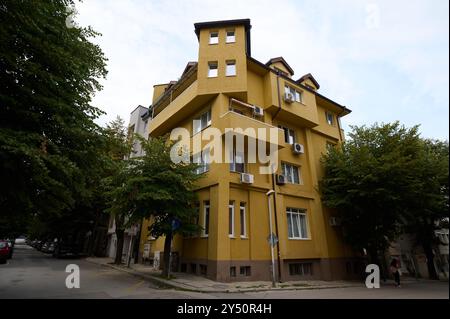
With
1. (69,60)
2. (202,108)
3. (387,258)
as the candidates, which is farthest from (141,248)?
(387,258)

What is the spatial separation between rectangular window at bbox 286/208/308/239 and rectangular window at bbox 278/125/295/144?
17.2 feet

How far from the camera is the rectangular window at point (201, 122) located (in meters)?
19.1

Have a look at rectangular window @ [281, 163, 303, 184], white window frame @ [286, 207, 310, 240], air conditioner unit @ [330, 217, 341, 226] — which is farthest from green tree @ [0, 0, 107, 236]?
air conditioner unit @ [330, 217, 341, 226]

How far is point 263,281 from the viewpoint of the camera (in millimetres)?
15266

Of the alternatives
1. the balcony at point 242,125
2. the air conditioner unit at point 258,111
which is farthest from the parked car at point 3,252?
the air conditioner unit at point 258,111

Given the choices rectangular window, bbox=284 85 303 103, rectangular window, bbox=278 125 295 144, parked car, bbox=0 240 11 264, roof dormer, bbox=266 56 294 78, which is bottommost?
parked car, bbox=0 240 11 264

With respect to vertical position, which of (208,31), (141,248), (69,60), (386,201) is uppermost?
(208,31)

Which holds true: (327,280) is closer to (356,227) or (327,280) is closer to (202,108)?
(356,227)

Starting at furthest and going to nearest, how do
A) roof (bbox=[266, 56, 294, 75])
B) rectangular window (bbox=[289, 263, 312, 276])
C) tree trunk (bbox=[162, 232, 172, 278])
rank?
1. roof (bbox=[266, 56, 294, 75])
2. rectangular window (bbox=[289, 263, 312, 276])
3. tree trunk (bbox=[162, 232, 172, 278])

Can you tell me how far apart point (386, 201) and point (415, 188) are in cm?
182

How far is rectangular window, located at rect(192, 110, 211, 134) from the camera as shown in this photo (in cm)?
1910

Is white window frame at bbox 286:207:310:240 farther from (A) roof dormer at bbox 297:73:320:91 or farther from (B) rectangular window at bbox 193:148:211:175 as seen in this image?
(A) roof dormer at bbox 297:73:320:91

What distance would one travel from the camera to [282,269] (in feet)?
52.4

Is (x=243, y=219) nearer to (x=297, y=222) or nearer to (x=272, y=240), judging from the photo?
(x=272, y=240)
